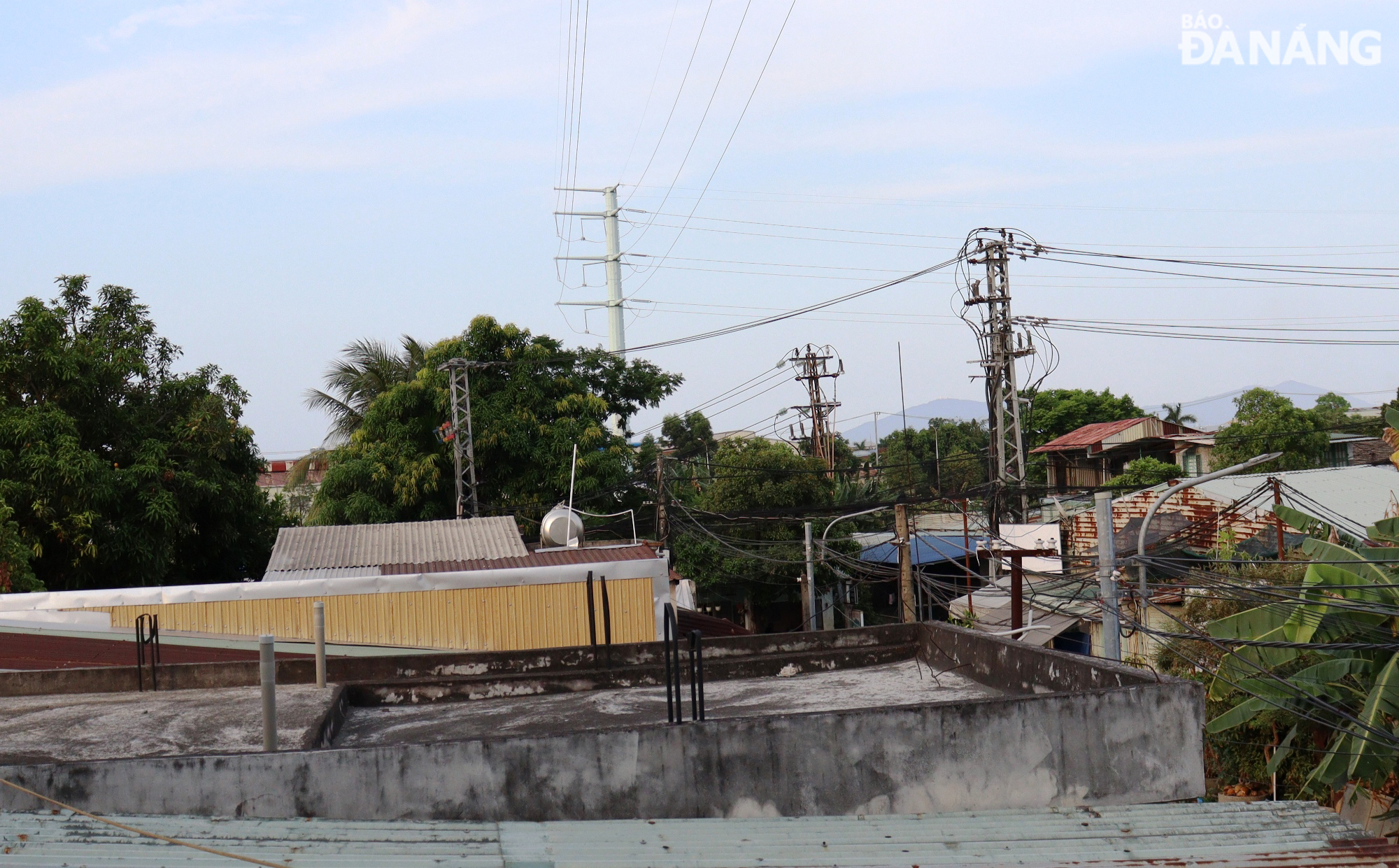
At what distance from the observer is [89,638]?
50.5ft

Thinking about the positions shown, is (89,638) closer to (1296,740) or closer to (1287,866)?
(1287,866)

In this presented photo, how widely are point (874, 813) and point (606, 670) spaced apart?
163 inches

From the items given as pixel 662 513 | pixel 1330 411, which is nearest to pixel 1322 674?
pixel 662 513

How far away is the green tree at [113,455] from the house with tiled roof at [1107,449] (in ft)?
106

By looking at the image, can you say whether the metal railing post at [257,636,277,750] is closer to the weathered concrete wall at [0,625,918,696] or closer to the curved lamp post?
the weathered concrete wall at [0,625,918,696]

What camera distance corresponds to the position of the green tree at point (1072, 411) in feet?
200

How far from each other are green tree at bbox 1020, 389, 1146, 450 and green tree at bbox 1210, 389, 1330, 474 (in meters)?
18.1

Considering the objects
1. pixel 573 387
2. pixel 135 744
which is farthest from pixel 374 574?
pixel 573 387

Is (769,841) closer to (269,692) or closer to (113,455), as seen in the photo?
(269,692)

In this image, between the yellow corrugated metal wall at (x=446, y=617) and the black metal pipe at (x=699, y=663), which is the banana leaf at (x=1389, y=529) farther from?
the yellow corrugated metal wall at (x=446, y=617)

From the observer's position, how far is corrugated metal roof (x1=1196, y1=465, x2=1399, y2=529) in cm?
1962

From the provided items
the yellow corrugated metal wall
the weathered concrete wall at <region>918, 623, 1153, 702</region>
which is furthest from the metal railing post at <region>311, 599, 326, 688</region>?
the yellow corrugated metal wall

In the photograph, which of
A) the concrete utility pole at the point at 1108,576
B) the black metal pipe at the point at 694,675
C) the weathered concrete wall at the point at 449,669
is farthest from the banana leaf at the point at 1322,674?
the black metal pipe at the point at 694,675

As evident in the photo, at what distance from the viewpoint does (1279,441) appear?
38.7 metres
